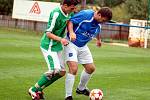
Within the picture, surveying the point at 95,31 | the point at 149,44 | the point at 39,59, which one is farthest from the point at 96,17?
the point at 149,44

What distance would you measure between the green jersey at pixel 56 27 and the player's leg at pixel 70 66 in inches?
6.9

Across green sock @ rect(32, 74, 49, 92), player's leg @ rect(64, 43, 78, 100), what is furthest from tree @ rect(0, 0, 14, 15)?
green sock @ rect(32, 74, 49, 92)

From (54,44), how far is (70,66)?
1.67 ft

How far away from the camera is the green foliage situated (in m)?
45.2

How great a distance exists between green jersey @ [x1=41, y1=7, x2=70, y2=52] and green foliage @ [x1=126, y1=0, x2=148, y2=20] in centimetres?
3630

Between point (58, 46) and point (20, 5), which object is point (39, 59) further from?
point (20, 5)

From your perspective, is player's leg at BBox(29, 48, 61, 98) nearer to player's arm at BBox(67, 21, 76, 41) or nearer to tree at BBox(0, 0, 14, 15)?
player's arm at BBox(67, 21, 76, 41)

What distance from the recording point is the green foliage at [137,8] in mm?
45156

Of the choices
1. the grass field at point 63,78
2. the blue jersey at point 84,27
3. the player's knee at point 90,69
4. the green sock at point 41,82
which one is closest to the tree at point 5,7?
the grass field at point 63,78

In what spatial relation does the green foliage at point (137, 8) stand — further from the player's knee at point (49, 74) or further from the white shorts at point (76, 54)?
the player's knee at point (49, 74)

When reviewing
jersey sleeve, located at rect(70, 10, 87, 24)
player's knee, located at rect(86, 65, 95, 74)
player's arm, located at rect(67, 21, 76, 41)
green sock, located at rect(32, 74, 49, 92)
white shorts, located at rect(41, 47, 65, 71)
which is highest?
jersey sleeve, located at rect(70, 10, 87, 24)

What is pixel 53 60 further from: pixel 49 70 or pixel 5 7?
pixel 5 7

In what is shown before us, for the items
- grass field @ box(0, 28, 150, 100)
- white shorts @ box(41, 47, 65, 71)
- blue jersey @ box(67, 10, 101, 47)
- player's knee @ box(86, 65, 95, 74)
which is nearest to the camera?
white shorts @ box(41, 47, 65, 71)

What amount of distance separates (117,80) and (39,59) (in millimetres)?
4950
